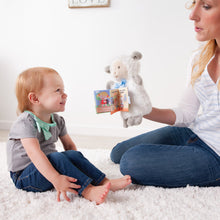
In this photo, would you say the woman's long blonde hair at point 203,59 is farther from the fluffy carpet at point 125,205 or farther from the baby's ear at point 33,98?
the baby's ear at point 33,98

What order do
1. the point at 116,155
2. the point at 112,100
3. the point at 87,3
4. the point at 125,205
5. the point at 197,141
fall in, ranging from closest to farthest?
the point at 125,205, the point at 112,100, the point at 197,141, the point at 116,155, the point at 87,3

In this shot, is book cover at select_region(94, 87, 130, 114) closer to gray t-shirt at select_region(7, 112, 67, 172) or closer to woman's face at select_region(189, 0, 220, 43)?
gray t-shirt at select_region(7, 112, 67, 172)

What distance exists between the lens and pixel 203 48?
115cm

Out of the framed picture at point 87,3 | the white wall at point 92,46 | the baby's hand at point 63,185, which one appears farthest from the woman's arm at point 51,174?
the framed picture at point 87,3

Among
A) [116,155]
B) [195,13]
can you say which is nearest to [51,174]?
[116,155]

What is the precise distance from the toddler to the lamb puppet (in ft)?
0.80

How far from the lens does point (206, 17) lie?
37.0 inches

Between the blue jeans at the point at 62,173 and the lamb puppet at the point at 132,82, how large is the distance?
0.79ft

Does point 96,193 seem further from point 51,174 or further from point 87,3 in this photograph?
point 87,3

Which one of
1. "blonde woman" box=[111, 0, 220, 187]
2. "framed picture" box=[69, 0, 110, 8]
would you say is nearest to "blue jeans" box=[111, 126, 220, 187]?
"blonde woman" box=[111, 0, 220, 187]

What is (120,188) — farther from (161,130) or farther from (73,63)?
(73,63)

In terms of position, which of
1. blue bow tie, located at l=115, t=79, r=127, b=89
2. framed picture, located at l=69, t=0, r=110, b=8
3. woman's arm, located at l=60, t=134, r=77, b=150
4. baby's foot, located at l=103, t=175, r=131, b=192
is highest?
framed picture, located at l=69, t=0, r=110, b=8

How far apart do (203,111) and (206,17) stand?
15.4 inches

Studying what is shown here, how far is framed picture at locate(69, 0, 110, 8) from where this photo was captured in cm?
217
